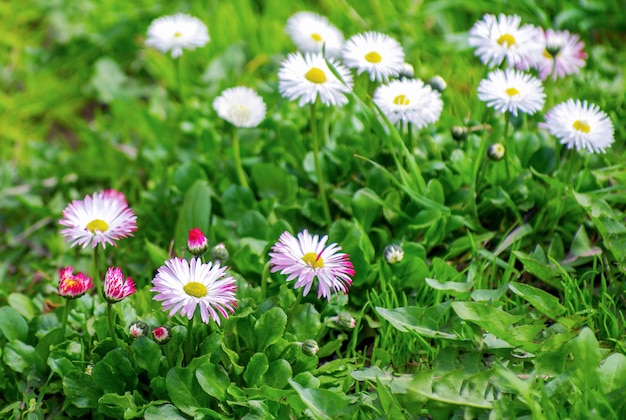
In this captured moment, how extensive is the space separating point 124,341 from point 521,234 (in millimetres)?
1110

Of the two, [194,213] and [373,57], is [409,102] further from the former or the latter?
[194,213]

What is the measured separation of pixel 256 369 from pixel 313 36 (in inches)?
54.0

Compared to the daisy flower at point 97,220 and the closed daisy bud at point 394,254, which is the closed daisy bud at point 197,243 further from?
the closed daisy bud at point 394,254

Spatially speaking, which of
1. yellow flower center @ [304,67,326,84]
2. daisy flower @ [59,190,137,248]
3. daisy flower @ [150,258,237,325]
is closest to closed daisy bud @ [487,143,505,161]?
yellow flower center @ [304,67,326,84]

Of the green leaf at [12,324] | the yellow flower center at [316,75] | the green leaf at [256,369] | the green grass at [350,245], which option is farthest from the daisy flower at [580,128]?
the green leaf at [12,324]

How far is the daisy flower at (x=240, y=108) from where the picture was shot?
2357 mm

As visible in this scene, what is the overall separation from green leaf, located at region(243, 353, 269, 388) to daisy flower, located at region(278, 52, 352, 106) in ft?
2.36

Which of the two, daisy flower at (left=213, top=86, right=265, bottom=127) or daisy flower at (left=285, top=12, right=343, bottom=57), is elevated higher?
daisy flower at (left=285, top=12, right=343, bottom=57)

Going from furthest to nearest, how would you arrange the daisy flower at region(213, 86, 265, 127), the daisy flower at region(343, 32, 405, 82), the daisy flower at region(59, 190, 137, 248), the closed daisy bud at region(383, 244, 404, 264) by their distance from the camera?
the daisy flower at region(213, 86, 265, 127) < the daisy flower at region(343, 32, 405, 82) < the closed daisy bud at region(383, 244, 404, 264) < the daisy flower at region(59, 190, 137, 248)

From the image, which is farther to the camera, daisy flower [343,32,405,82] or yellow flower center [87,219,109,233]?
daisy flower [343,32,405,82]

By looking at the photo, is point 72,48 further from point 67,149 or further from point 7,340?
point 7,340

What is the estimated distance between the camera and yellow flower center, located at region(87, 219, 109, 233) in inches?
75.4

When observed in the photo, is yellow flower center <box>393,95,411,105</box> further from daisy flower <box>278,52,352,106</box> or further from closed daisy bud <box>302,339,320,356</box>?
closed daisy bud <box>302,339,320,356</box>

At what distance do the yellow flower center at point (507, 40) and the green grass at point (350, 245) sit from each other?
9.7 inches
